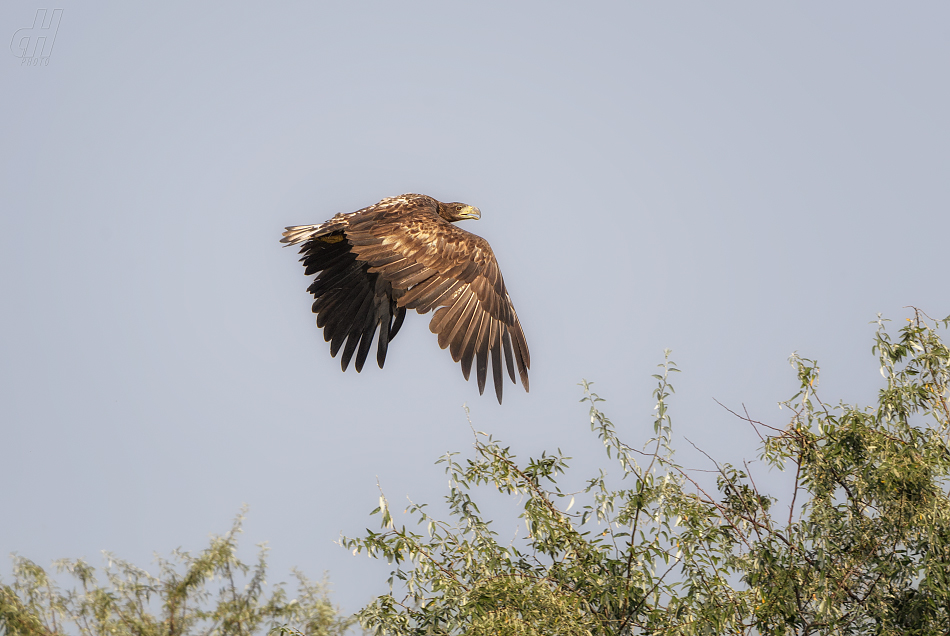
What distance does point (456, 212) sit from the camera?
424 inches

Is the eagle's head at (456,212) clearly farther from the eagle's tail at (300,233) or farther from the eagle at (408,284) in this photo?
the eagle's tail at (300,233)

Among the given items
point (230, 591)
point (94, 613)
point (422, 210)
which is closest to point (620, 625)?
point (230, 591)

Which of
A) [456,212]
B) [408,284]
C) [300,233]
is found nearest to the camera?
[408,284]

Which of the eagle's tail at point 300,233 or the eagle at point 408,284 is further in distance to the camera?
the eagle's tail at point 300,233

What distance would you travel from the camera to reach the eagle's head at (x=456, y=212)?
1073cm

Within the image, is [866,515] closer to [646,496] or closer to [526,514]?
[646,496]

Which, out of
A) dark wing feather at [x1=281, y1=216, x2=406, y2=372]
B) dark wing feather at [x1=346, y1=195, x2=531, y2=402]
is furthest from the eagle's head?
dark wing feather at [x1=346, y1=195, x2=531, y2=402]

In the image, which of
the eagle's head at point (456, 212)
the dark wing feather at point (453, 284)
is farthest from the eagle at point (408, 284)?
the eagle's head at point (456, 212)

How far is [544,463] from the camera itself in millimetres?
5855

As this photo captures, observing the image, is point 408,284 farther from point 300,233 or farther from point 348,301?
point 348,301

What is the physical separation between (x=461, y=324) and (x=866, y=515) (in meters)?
3.56

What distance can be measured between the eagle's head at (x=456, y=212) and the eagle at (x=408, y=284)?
2.09ft

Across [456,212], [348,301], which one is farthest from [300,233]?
[456,212]

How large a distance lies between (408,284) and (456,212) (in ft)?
9.13
